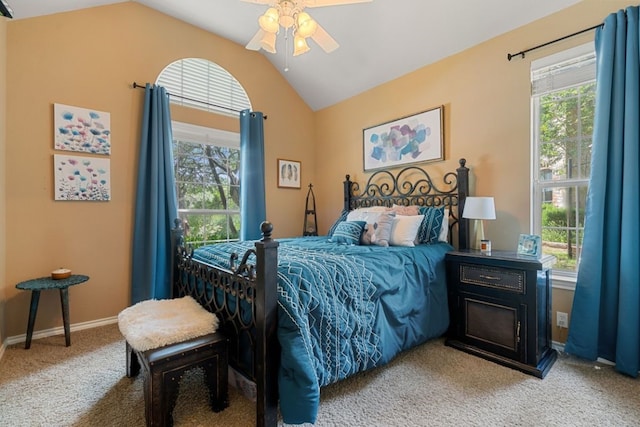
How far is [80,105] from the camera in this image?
2.83m

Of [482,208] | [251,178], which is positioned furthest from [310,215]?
[482,208]

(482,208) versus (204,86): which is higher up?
(204,86)

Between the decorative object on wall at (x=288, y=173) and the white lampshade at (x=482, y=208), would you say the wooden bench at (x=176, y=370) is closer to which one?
the white lampshade at (x=482, y=208)

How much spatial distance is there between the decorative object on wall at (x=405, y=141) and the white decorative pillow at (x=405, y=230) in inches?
32.6

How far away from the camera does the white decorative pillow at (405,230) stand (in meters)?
2.70

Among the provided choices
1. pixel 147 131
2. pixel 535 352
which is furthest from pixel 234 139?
pixel 535 352

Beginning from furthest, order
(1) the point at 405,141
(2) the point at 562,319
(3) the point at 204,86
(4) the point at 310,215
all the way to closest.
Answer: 1. (4) the point at 310,215
2. (3) the point at 204,86
3. (1) the point at 405,141
4. (2) the point at 562,319

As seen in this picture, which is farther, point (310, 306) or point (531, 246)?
point (531, 246)

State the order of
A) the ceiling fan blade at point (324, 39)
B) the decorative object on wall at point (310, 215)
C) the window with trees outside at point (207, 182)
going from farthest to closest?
the decorative object on wall at point (310, 215), the window with trees outside at point (207, 182), the ceiling fan blade at point (324, 39)

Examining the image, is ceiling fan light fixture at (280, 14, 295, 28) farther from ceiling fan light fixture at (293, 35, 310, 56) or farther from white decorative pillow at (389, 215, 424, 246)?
white decorative pillow at (389, 215, 424, 246)

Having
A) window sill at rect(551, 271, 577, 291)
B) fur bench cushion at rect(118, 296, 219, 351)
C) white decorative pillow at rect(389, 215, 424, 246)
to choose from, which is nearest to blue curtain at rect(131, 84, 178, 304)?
fur bench cushion at rect(118, 296, 219, 351)

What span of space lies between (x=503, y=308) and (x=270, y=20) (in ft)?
8.34

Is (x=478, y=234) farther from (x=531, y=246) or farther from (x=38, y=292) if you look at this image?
(x=38, y=292)

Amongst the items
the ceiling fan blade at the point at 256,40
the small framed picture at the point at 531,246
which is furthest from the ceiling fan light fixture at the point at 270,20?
the small framed picture at the point at 531,246
